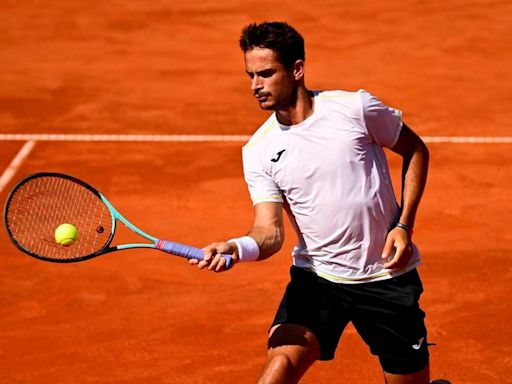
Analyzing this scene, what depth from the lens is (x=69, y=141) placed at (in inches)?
458

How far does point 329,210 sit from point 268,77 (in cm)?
69

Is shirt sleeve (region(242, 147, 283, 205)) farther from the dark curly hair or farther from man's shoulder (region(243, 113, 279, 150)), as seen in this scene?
the dark curly hair

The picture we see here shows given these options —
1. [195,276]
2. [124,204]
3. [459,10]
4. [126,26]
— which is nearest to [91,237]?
[195,276]

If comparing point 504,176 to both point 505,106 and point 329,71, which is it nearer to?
point 505,106

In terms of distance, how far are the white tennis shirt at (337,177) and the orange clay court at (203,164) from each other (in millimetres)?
1909

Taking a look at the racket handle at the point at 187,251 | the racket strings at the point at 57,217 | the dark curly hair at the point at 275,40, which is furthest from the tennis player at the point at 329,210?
the racket strings at the point at 57,217

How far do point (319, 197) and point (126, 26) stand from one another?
37.3ft

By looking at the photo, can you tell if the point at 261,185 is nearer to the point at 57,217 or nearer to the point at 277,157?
the point at 277,157

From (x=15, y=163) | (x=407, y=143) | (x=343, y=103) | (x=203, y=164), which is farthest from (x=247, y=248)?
(x=15, y=163)

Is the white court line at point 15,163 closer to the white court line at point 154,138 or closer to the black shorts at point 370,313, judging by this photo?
the white court line at point 154,138

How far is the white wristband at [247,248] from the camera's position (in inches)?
197

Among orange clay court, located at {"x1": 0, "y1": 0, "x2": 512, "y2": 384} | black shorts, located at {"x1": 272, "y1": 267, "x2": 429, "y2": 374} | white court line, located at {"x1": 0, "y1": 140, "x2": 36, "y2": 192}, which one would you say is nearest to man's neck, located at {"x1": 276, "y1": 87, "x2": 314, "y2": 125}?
black shorts, located at {"x1": 272, "y1": 267, "x2": 429, "y2": 374}

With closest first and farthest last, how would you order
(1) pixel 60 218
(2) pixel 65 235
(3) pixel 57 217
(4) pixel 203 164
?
(2) pixel 65 235
(3) pixel 57 217
(1) pixel 60 218
(4) pixel 203 164

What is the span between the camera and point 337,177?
17.0ft
